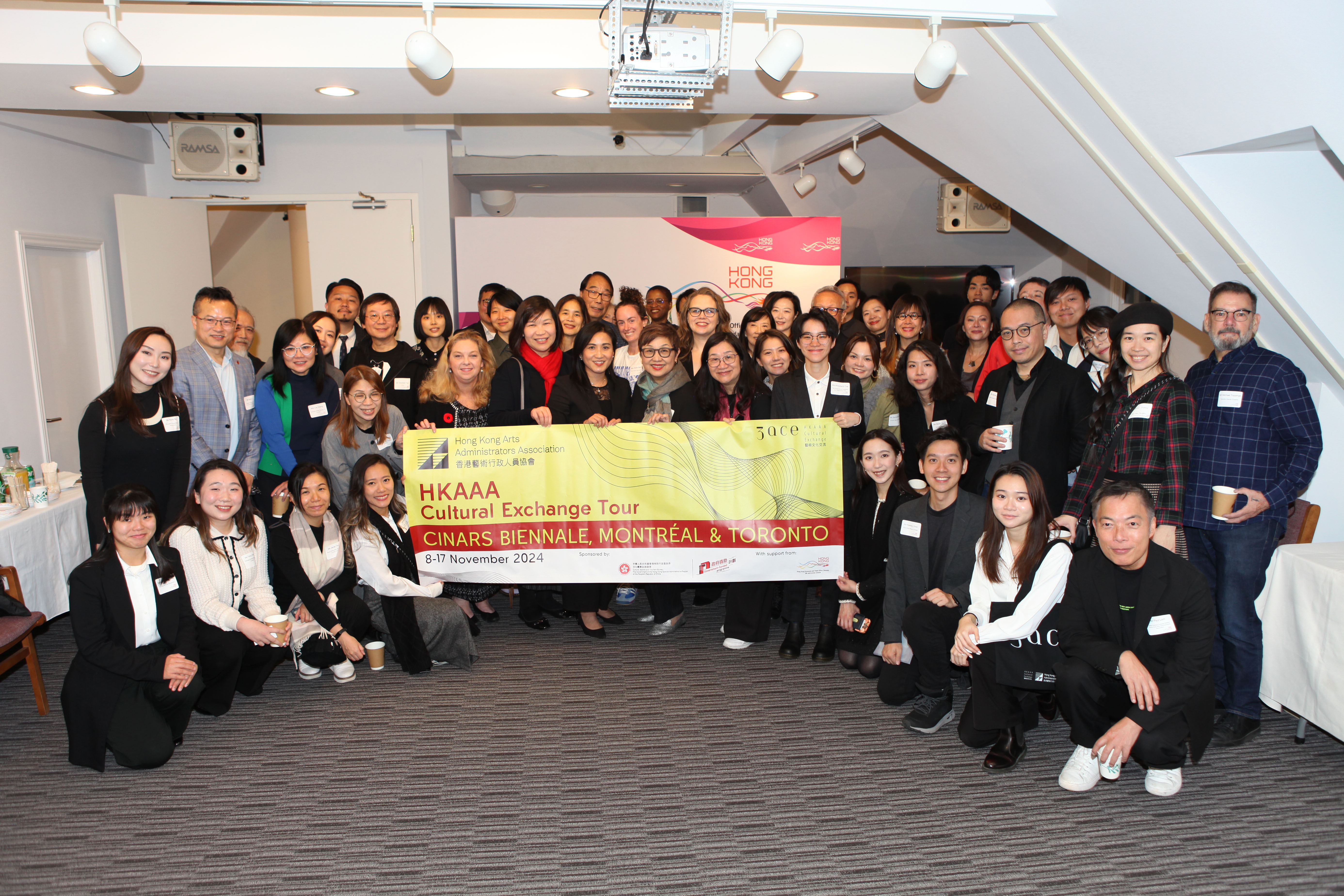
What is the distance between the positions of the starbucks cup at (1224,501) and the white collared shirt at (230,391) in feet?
15.1

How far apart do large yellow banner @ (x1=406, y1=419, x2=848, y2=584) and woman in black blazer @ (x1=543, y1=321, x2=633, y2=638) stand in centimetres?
22

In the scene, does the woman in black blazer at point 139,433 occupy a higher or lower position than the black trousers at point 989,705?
higher

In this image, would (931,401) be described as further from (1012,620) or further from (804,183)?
(804,183)

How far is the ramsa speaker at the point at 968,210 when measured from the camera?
825 centimetres

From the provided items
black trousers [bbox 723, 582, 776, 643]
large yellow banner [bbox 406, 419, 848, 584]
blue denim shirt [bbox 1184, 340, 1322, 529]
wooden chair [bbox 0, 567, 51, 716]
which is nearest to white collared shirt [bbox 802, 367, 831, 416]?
large yellow banner [bbox 406, 419, 848, 584]

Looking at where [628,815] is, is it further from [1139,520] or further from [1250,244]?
[1250,244]

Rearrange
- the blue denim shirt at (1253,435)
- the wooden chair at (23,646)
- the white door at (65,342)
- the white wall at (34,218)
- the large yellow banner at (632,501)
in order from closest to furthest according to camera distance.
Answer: the blue denim shirt at (1253,435) → the wooden chair at (23,646) → the large yellow banner at (632,501) → the white wall at (34,218) → the white door at (65,342)

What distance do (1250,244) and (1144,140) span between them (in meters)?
0.64

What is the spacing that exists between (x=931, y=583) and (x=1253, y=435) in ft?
4.51

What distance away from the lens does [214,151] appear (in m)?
7.25

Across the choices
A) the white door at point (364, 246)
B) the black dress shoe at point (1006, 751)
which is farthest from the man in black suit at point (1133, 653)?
the white door at point (364, 246)

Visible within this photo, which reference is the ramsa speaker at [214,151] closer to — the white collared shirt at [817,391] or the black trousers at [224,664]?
the black trousers at [224,664]

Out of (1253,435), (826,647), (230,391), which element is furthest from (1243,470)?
(230,391)

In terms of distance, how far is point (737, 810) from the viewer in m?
2.85
